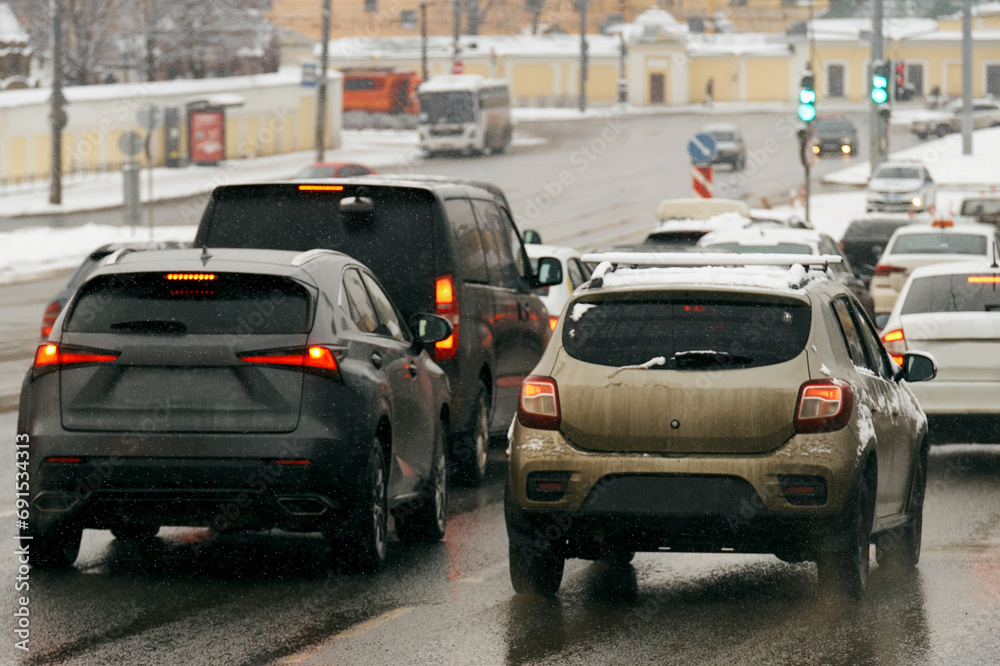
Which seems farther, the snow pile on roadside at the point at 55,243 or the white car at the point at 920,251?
the snow pile on roadside at the point at 55,243

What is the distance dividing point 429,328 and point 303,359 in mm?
1689

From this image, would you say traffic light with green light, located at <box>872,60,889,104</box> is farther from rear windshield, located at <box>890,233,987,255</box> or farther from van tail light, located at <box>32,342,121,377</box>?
van tail light, located at <box>32,342,121,377</box>

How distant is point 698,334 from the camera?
24.7 feet

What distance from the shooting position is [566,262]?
17141 mm

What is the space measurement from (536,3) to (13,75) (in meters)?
63.4

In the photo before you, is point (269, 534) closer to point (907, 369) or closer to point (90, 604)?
point (90, 604)

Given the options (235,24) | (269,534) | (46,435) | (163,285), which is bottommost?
(269,534)

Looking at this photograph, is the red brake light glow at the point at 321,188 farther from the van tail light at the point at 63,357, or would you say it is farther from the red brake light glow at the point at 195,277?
the van tail light at the point at 63,357

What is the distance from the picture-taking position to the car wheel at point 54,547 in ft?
27.4

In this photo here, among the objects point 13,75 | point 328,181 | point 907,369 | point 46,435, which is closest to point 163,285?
point 46,435

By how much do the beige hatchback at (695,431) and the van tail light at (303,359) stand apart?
965 mm

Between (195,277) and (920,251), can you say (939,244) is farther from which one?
(195,277)

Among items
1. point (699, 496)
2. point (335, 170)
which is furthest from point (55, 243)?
point (699, 496)

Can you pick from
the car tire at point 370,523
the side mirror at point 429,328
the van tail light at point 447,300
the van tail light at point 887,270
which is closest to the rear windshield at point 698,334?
the car tire at point 370,523
